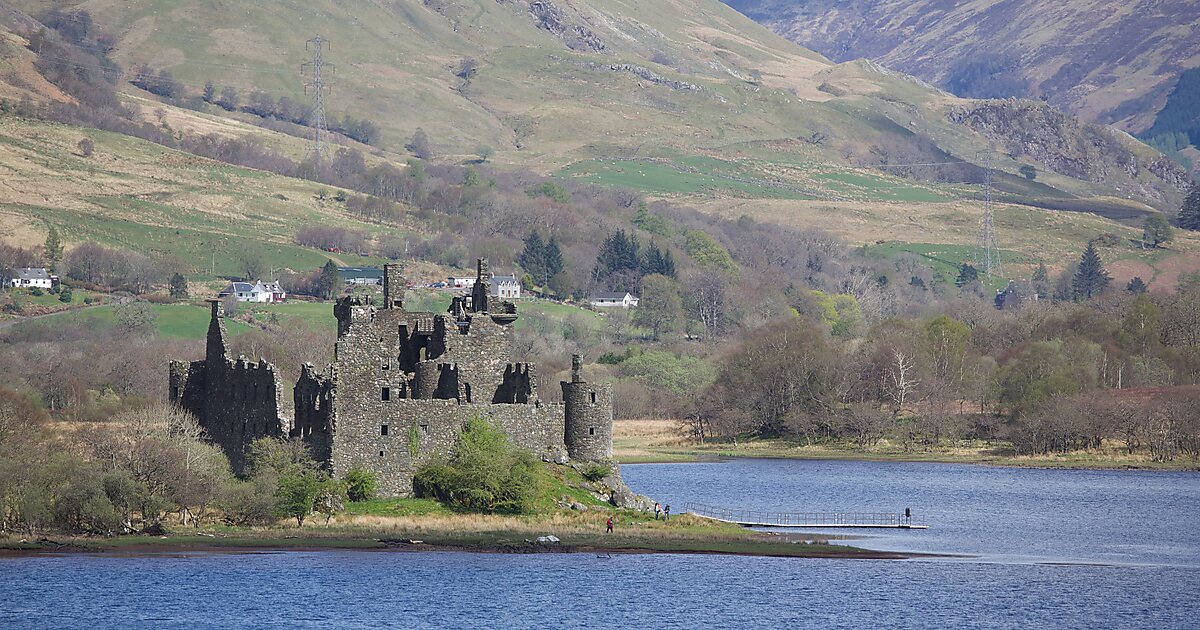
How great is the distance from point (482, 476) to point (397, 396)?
4429 mm

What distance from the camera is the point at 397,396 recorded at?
249 feet

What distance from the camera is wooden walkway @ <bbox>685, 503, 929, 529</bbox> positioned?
89188 mm

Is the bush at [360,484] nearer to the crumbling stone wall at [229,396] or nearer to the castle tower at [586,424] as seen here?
the crumbling stone wall at [229,396]

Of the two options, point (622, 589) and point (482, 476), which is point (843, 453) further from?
point (622, 589)

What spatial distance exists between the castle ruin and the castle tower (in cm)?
4

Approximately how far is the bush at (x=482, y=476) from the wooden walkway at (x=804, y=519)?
41.2 ft

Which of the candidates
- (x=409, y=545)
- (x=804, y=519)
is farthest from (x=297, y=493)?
(x=804, y=519)

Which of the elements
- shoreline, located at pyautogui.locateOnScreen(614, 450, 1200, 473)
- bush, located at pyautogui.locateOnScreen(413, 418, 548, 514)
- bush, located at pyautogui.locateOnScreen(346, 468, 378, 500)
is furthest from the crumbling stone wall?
shoreline, located at pyautogui.locateOnScreen(614, 450, 1200, 473)

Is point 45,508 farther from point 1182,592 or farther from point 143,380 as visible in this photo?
point 143,380

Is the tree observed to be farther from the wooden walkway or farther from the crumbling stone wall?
the wooden walkway

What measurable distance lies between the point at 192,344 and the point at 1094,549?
9661cm

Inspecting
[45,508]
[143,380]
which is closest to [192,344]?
[143,380]

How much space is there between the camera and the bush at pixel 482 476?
75.6m

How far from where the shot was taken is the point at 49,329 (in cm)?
17512
